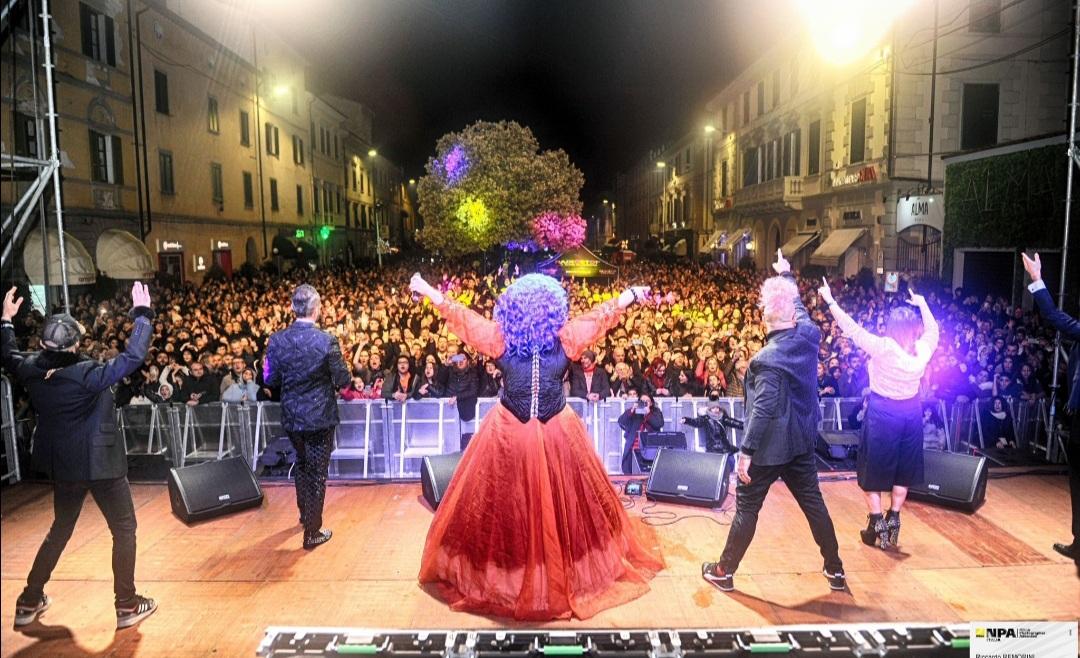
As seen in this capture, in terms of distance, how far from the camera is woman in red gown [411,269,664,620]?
4.51 meters

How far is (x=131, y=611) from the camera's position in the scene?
→ 4.61 metres

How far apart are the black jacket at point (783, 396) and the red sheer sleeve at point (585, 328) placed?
3.05ft

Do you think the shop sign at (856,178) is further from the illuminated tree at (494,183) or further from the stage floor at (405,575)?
the stage floor at (405,575)

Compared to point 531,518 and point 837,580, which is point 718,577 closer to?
point 837,580

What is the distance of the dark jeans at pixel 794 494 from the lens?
15.4 feet

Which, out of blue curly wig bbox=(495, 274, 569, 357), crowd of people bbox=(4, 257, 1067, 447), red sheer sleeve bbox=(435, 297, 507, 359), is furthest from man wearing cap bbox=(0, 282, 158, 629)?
crowd of people bbox=(4, 257, 1067, 447)

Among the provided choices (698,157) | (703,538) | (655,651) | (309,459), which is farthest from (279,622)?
(698,157)

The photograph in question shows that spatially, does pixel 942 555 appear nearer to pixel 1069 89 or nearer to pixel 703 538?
pixel 703 538

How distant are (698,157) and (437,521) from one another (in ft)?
163

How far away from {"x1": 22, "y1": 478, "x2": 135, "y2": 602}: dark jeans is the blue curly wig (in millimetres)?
2492

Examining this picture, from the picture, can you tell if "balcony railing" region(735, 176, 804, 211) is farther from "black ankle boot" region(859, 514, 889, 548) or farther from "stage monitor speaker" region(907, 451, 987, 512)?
→ "black ankle boot" region(859, 514, 889, 548)

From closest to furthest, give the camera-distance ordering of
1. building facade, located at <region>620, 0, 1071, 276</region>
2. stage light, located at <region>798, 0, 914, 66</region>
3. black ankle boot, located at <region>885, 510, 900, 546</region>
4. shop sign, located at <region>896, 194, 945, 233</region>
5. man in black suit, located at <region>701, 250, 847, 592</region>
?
man in black suit, located at <region>701, 250, 847, 592</region> → black ankle boot, located at <region>885, 510, 900, 546</region> → shop sign, located at <region>896, 194, 945, 233</region> → building facade, located at <region>620, 0, 1071, 276</region> → stage light, located at <region>798, 0, 914, 66</region>

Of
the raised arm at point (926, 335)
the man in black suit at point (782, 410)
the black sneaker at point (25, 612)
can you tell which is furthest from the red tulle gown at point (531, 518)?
the black sneaker at point (25, 612)

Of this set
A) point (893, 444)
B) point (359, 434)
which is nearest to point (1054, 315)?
point (893, 444)
